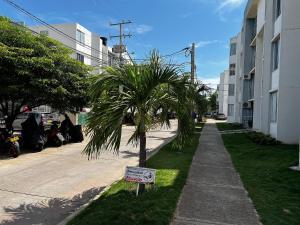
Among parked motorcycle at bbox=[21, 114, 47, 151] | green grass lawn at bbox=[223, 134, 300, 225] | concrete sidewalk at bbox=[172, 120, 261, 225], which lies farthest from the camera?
parked motorcycle at bbox=[21, 114, 47, 151]

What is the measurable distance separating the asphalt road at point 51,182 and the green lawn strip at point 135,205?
56 cm

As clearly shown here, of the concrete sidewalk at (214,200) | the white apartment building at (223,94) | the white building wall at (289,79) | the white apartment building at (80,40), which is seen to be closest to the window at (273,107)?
the white building wall at (289,79)

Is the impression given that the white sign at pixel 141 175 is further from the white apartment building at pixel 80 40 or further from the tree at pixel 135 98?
the white apartment building at pixel 80 40

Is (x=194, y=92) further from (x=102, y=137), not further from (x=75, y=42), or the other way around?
(x=75, y=42)

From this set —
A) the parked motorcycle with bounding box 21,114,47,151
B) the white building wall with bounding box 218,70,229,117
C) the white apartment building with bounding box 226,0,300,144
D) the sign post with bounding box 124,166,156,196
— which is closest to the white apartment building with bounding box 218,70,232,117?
the white building wall with bounding box 218,70,229,117

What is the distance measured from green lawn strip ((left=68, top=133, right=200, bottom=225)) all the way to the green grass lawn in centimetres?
164

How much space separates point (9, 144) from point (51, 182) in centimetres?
495

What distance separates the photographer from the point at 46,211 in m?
6.62

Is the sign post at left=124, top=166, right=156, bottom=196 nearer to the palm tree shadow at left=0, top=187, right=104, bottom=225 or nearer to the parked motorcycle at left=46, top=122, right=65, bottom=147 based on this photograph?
the palm tree shadow at left=0, top=187, right=104, bottom=225

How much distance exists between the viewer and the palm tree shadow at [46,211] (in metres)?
6.07

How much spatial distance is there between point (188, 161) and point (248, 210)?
5643mm

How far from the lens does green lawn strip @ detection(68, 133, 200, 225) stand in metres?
5.62

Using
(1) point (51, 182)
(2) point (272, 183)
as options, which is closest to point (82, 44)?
(1) point (51, 182)

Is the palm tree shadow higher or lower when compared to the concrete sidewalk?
lower
